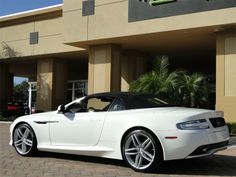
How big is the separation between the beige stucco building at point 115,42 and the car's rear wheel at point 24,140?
9.57m

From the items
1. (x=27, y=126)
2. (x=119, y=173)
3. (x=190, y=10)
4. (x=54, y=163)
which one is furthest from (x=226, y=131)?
(x=190, y=10)

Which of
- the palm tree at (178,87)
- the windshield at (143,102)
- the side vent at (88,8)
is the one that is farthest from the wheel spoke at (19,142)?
the side vent at (88,8)

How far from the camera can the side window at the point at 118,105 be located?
313 inches

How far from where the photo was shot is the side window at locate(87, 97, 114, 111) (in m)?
8.22

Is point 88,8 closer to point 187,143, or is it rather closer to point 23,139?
point 23,139

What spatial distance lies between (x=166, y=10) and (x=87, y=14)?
14.5 feet

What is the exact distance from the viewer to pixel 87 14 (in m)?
20.2

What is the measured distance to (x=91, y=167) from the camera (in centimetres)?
780

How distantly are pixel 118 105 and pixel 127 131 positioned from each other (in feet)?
2.26

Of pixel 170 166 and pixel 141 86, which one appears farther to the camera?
pixel 141 86

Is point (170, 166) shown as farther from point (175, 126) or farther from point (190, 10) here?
point (190, 10)

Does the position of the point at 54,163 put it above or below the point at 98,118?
below

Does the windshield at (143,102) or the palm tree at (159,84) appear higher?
the palm tree at (159,84)

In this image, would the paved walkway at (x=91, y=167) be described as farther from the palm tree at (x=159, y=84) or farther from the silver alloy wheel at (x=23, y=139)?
the palm tree at (x=159, y=84)
